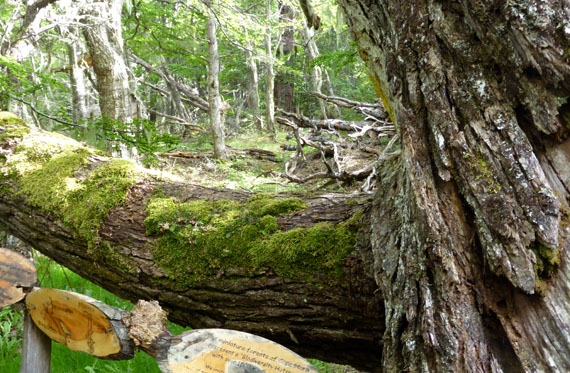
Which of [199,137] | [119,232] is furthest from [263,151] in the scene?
Answer: [119,232]

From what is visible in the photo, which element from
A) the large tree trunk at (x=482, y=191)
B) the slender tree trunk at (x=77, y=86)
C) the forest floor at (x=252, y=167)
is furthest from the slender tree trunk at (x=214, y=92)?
the large tree trunk at (x=482, y=191)

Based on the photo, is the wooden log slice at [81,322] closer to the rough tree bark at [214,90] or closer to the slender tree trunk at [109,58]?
the slender tree trunk at [109,58]

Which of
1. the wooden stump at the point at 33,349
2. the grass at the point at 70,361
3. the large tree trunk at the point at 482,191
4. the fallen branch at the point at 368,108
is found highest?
the fallen branch at the point at 368,108

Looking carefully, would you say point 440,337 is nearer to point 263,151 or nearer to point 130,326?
point 130,326

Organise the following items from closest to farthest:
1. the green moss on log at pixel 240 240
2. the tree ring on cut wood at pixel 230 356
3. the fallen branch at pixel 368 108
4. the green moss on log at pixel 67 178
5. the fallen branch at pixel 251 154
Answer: the tree ring on cut wood at pixel 230 356
the green moss on log at pixel 240 240
the green moss on log at pixel 67 178
the fallen branch at pixel 368 108
the fallen branch at pixel 251 154

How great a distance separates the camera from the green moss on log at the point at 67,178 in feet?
8.37

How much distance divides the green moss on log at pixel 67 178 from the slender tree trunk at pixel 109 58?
3238mm

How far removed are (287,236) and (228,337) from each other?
646 mm

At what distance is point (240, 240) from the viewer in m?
2.20

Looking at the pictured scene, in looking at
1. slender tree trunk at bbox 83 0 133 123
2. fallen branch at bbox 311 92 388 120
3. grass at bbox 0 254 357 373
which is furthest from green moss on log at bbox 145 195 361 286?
fallen branch at bbox 311 92 388 120

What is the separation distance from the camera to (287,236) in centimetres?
213

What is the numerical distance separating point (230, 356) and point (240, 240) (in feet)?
2.29

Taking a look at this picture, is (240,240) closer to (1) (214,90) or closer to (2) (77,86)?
(2) (77,86)

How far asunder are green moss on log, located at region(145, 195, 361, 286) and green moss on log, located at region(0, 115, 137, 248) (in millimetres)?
358
